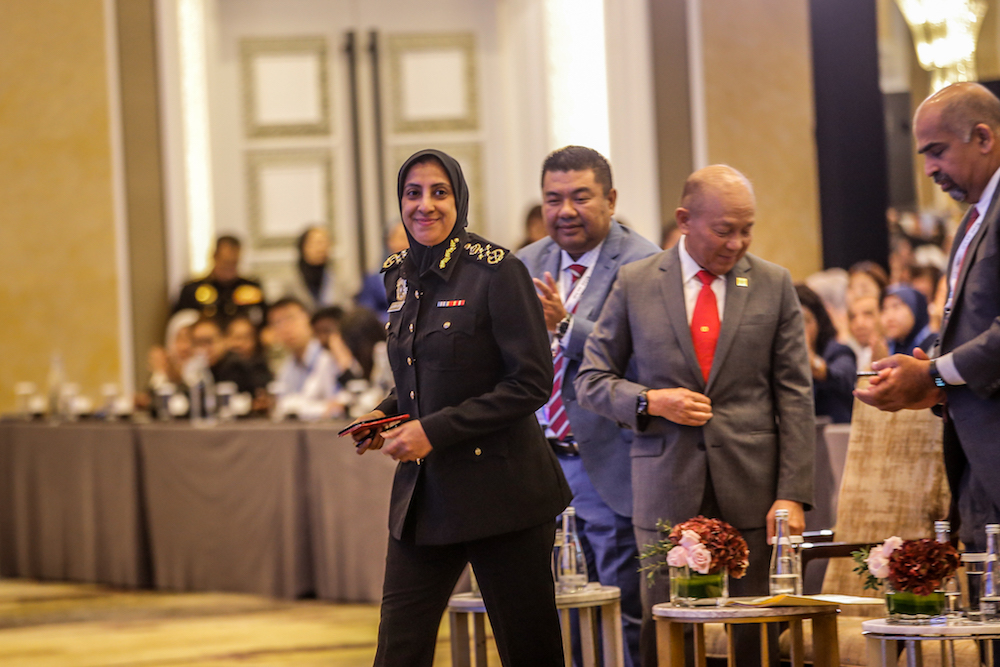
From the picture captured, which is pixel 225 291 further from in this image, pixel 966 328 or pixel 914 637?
pixel 914 637

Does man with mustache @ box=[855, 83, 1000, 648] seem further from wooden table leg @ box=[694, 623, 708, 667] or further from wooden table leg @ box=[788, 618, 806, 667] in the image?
wooden table leg @ box=[694, 623, 708, 667]

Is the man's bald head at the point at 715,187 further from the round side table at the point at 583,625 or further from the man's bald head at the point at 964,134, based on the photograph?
the round side table at the point at 583,625

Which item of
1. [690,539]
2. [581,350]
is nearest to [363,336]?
[581,350]

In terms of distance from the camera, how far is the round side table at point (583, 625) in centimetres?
306

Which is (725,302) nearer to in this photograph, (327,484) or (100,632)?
(327,484)

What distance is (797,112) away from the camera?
7.50 meters

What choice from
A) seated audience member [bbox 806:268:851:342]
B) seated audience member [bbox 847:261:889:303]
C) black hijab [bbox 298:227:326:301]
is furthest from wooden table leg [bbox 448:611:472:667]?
black hijab [bbox 298:227:326:301]

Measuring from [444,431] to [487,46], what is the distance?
7075 mm

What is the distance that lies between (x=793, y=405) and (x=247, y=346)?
4642 mm

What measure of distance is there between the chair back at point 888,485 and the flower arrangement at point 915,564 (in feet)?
2.48

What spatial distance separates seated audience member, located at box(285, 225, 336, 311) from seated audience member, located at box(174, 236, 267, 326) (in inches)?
13.1

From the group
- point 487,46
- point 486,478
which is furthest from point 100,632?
point 487,46

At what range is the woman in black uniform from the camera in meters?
2.64

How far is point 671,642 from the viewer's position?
9.00 feet
